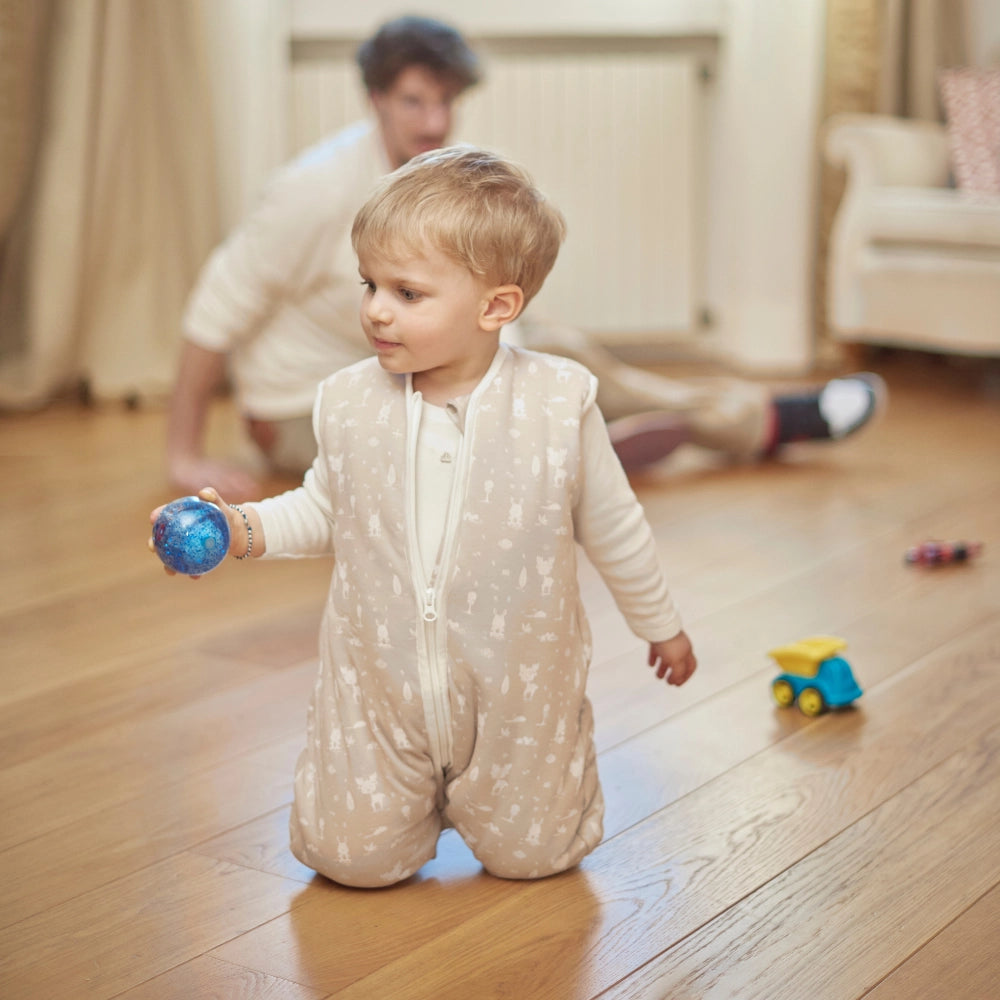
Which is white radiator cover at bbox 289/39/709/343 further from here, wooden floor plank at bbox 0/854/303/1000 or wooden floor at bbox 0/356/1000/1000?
wooden floor plank at bbox 0/854/303/1000

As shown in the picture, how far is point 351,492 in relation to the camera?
43.0 inches

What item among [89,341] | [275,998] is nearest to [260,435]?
[89,341]

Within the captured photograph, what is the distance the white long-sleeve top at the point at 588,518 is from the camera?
109 cm

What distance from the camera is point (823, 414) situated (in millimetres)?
2594

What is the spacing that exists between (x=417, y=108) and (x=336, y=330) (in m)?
0.41

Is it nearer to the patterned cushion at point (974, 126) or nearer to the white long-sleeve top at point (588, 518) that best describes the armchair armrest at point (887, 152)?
the patterned cushion at point (974, 126)

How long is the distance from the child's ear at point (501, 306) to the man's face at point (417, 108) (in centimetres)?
113

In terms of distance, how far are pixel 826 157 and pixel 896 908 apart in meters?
2.64

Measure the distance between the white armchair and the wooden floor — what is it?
3.18 ft

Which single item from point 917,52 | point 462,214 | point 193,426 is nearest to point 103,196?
point 193,426

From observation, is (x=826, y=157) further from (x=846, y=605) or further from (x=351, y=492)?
(x=351, y=492)

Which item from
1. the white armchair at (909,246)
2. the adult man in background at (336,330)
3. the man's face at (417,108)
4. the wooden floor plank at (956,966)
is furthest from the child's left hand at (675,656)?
the white armchair at (909,246)

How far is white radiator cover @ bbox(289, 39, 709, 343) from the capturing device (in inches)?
137

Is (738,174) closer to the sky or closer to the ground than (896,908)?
closer to the ground
